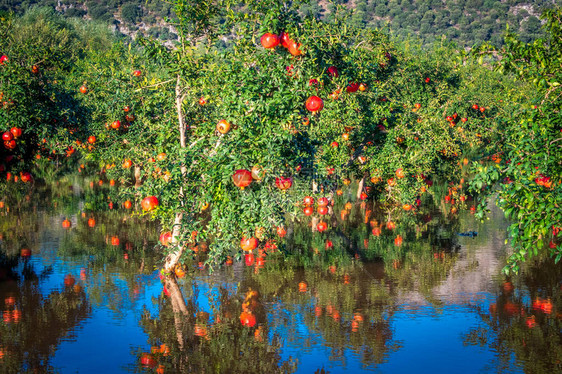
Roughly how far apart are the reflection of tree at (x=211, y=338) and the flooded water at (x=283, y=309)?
4cm

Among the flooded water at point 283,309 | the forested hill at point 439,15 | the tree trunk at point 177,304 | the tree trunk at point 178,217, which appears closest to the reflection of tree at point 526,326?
the flooded water at point 283,309

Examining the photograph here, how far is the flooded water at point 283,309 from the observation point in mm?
9586

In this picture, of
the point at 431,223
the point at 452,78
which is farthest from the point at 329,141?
the point at 452,78

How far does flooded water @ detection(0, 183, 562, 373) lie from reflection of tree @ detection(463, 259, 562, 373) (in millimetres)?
33

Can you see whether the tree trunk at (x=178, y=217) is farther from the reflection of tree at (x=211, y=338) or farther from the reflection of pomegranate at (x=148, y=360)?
the reflection of pomegranate at (x=148, y=360)

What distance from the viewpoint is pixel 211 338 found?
34.3 feet

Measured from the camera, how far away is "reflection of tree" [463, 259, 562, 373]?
31.6 feet

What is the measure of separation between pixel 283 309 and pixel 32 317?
4964 mm

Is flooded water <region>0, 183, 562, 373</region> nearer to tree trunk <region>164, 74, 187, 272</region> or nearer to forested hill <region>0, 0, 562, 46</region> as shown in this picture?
tree trunk <region>164, 74, 187, 272</region>

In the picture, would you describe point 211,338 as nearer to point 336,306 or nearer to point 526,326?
point 336,306

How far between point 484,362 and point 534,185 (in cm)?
330

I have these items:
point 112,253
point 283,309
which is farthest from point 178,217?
point 112,253

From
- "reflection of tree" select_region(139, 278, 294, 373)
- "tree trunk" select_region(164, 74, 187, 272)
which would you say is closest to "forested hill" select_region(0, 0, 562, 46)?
"tree trunk" select_region(164, 74, 187, 272)

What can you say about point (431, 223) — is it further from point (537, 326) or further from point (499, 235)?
point (537, 326)
